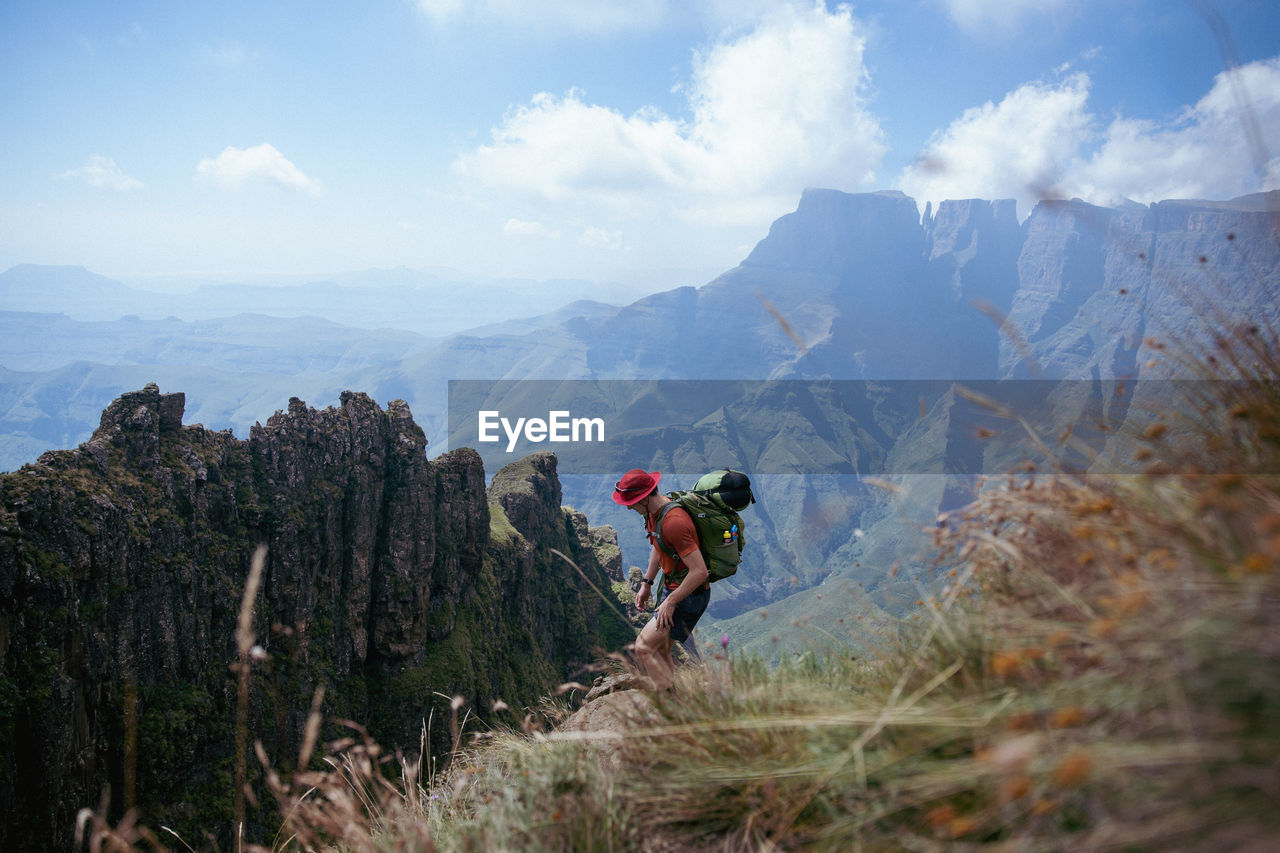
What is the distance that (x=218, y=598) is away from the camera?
48000 mm

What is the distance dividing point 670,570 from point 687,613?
501mm

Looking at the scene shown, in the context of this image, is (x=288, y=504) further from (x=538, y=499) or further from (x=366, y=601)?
(x=538, y=499)

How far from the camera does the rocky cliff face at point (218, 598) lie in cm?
3500

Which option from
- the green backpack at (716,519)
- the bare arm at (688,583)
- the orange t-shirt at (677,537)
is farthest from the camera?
the green backpack at (716,519)

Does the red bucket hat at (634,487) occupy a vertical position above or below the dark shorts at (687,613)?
above

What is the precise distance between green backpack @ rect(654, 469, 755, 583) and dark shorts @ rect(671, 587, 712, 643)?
0.27 metres

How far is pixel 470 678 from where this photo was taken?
6700 cm

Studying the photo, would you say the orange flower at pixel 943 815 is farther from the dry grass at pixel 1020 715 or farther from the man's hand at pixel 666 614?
the man's hand at pixel 666 614

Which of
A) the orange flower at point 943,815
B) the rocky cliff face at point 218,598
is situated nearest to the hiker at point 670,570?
the orange flower at point 943,815

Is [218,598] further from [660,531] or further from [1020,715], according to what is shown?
[1020,715]

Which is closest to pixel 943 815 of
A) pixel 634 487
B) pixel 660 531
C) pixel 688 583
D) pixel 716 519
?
pixel 688 583

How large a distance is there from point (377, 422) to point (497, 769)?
6584 centimetres

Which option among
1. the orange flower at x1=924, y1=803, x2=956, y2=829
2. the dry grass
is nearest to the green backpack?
the dry grass

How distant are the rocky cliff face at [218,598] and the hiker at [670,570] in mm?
11613
